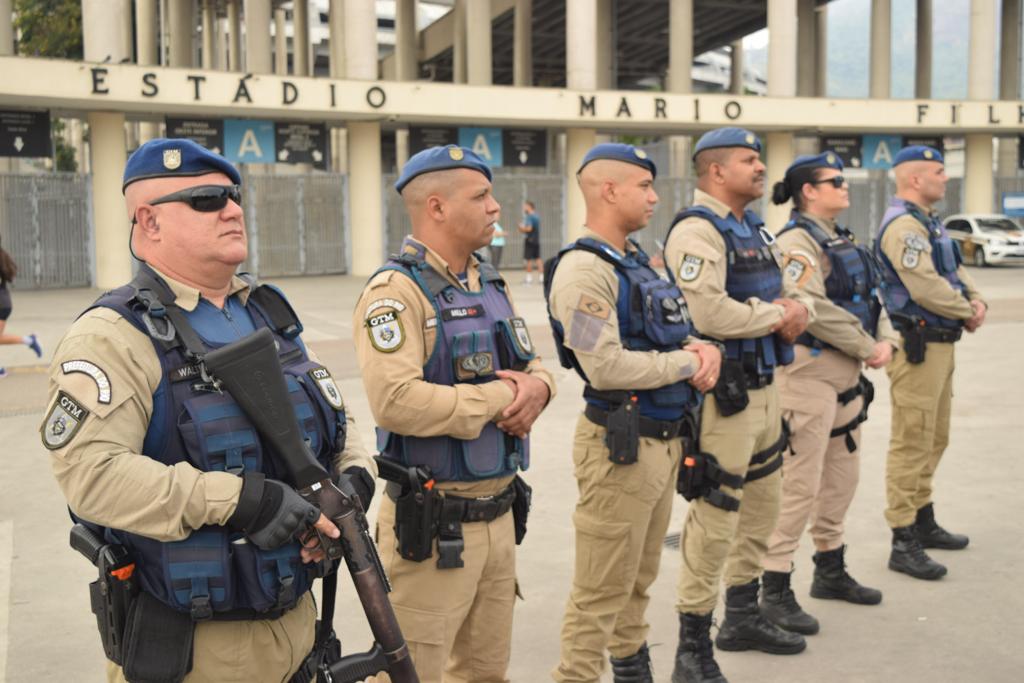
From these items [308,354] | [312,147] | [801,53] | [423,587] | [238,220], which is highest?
[801,53]

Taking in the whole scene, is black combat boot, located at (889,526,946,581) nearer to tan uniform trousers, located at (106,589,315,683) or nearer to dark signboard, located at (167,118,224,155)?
tan uniform trousers, located at (106,589,315,683)

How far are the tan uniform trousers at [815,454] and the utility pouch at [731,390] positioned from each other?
727 millimetres

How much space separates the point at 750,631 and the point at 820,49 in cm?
3526

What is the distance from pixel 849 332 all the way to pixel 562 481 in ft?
8.73

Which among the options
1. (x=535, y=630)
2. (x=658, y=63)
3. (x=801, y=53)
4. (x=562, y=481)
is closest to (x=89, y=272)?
(x=562, y=481)

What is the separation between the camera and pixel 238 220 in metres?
2.57

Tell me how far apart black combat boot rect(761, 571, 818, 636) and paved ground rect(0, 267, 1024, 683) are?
0.10 metres

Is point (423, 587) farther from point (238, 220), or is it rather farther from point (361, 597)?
point (238, 220)

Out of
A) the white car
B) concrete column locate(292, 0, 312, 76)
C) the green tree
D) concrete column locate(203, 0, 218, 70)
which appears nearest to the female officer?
the white car

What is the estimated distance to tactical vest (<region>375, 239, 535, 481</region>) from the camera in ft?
10.7

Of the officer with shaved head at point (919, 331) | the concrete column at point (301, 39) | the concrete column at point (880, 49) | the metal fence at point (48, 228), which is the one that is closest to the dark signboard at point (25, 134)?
the metal fence at point (48, 228)

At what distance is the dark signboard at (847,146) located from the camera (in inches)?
1184

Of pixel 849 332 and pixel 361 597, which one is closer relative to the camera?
pixel 361 597

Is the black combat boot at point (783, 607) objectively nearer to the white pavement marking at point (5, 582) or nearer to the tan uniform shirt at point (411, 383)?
the tan uniform shirt at point (411, 383)
